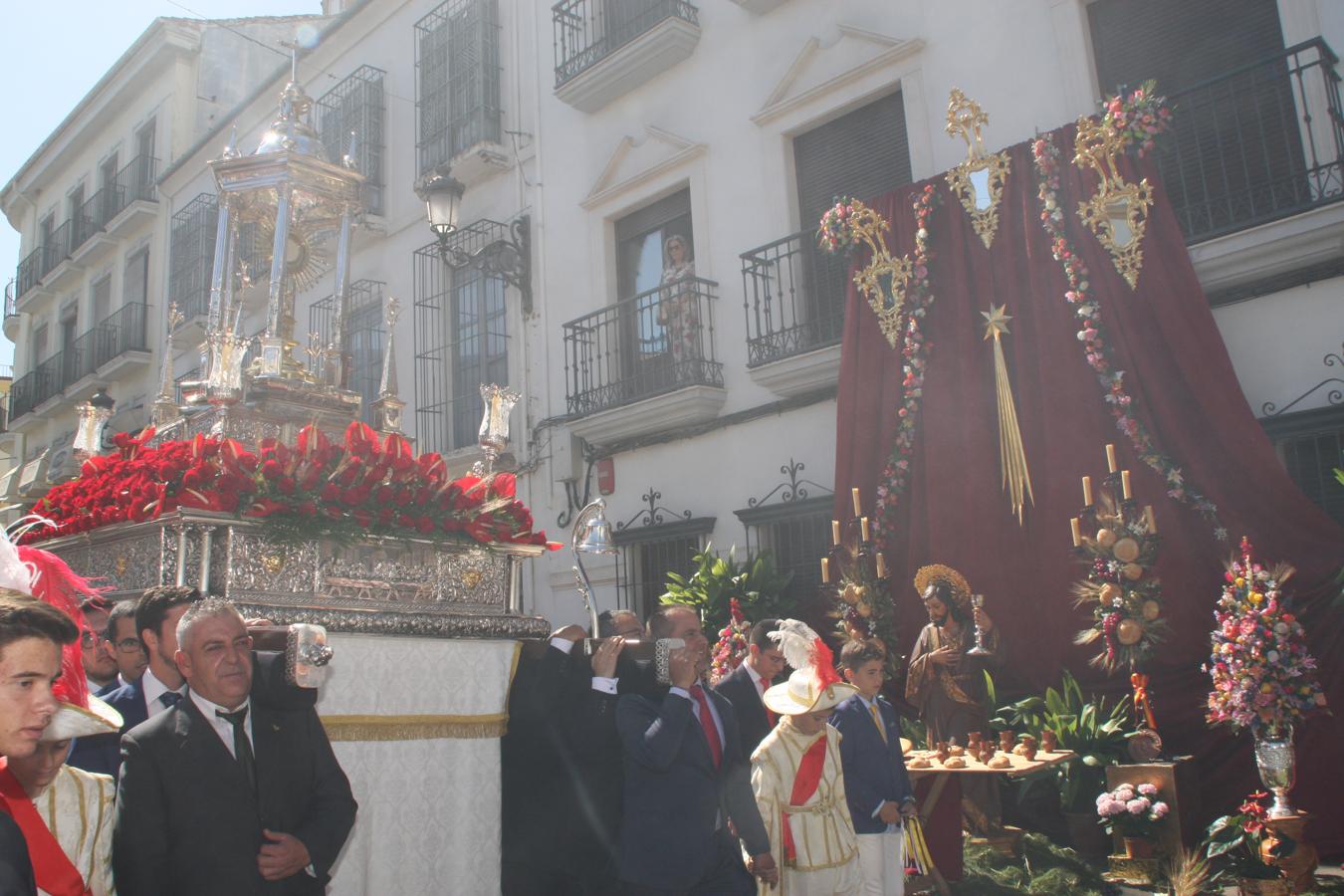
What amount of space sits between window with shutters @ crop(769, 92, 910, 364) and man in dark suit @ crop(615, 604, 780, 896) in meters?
5.26

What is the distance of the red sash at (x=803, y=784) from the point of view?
4516 mm

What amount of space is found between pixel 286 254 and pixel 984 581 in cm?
458

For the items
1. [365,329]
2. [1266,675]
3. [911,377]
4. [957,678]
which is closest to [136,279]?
[365,329]

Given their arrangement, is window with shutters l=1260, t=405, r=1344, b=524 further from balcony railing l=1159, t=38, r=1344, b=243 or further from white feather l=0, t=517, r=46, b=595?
white feather l=0, t=517, r=46, b=595

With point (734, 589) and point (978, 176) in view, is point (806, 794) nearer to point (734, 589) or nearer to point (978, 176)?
point (734, 589)

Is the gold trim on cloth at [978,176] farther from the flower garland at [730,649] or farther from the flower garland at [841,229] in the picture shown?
the flower garland at [730,649]

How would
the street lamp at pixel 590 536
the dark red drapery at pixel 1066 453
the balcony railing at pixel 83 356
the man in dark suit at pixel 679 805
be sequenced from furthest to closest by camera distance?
the balcony railing at pixel 83 356
the dark red drapery at pixel 1066 453
the street lamp at pixel 590 536
the man in dark suit at pixel 679 805

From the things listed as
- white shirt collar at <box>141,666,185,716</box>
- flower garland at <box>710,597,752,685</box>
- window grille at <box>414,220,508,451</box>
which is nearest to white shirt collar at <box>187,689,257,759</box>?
white shirt collar at <box>141,666,185,716</box>

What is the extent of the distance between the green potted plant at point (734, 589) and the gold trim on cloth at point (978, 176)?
117 inches

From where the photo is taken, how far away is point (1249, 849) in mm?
5676

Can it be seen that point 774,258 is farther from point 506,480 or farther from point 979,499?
point 506,480

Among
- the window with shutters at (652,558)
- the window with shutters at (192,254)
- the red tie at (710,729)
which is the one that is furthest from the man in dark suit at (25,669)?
the window with shutters at (192,254)

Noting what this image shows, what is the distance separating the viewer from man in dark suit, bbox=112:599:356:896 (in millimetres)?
2750

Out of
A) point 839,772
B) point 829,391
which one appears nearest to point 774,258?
point 829,391
